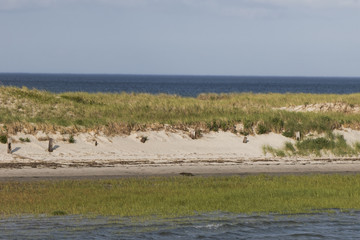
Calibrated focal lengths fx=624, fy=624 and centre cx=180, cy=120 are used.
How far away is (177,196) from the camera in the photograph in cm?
1961

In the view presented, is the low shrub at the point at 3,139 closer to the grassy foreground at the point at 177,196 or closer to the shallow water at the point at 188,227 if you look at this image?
the grassy foreground at the point at 177,196

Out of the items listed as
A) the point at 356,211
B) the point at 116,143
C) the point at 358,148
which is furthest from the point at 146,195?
the point at 358,148

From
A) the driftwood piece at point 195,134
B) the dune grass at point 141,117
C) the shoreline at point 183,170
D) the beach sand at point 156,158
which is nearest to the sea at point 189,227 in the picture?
the shoreline at point 183,170

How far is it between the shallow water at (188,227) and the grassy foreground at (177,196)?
794 mm

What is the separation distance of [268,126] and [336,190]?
14142 millimetres

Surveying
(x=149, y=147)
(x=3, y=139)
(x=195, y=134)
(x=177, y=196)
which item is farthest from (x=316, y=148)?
(x=3, y=139)

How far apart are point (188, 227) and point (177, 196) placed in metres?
3.67

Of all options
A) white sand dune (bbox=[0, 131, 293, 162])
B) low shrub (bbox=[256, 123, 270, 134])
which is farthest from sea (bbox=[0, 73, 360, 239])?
low shrub (bbox=[256, 123, 270, 134])

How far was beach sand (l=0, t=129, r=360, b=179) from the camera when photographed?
2604 centimetres

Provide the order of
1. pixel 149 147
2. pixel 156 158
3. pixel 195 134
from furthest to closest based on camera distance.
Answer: pixel 195 134
pixel 149 147
pixel 156 158

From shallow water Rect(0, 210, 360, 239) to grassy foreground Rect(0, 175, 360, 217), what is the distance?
0.79 m

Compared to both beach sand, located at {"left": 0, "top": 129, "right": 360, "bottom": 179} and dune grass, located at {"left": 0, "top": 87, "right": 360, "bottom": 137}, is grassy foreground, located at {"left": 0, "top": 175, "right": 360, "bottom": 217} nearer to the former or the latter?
beach sand, located at {"left": 0, "top": 129, "right": 360, "bottom": 179}

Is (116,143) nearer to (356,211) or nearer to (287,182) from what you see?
(287,182)

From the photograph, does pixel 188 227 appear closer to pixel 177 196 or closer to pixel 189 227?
pixel 189 227
